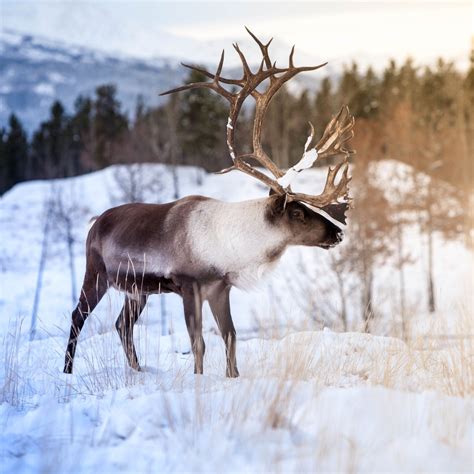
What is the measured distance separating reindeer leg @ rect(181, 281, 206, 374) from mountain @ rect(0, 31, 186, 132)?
84134 millimetres

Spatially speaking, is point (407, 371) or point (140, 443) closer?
point (140, 443)

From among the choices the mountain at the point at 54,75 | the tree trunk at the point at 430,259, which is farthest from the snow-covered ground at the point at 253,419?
the mountain at the point at 54,75

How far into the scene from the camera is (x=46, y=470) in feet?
10.1

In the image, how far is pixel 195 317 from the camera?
4883mm

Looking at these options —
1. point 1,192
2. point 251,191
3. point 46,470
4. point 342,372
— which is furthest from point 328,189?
point 1,192

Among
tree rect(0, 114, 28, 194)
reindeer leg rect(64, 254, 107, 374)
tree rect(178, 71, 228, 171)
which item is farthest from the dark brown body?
tree rect(0, 114, 28, 194)

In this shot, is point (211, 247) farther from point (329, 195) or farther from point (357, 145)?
point (357, 145)

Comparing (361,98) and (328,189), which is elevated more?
(361,98)

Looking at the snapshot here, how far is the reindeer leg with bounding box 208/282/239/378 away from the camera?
198 inches

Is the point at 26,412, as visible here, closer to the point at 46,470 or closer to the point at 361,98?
the point at 46,470

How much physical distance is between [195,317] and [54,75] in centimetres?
14383

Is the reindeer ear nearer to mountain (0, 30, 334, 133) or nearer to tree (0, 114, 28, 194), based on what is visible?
tree (0, 114, 28, 194)

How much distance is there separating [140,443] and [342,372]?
6.68 ft

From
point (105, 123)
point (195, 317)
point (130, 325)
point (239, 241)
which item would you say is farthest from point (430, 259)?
point (105, 123)
